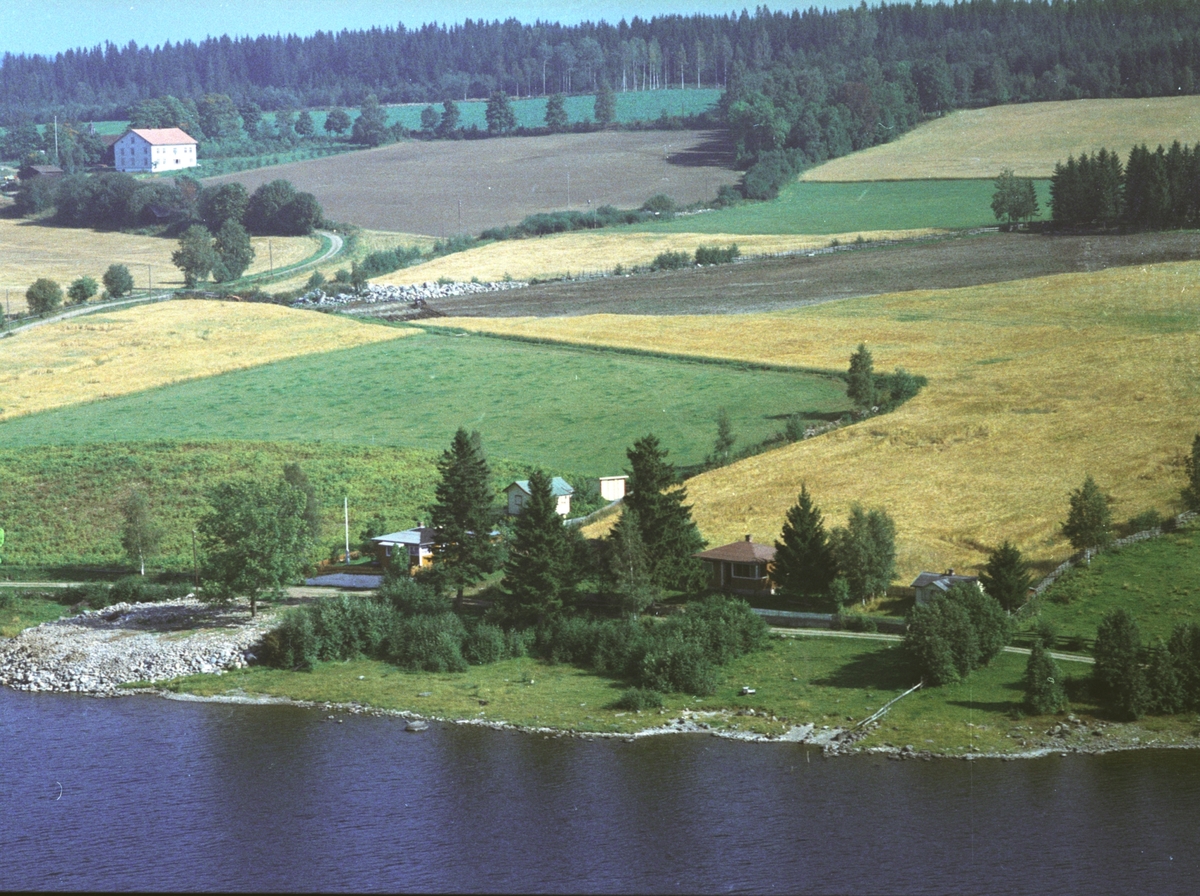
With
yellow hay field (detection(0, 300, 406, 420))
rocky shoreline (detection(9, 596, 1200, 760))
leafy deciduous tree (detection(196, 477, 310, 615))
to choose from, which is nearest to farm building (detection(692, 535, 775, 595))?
rocky shoreline (detection(9, 596, 1200, 760))

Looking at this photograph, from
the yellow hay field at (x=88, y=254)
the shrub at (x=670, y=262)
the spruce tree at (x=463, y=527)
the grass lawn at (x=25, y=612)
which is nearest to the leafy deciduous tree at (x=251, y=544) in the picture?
the spruce tree at (x=463, y=527)

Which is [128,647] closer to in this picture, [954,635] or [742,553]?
[742,553]

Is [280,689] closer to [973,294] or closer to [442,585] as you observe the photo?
[442,585]

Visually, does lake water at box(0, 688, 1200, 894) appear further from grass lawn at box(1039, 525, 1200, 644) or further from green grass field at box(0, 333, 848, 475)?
green grass field at box(0, 333, 848, 475)

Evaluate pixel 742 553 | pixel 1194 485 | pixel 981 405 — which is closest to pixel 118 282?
pixel 981 405

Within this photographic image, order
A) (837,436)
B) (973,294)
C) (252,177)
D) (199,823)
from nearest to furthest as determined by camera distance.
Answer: (199,823) < (837,436) < (973,294) < (252,177)

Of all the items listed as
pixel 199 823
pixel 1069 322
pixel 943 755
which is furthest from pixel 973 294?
pixel 199 823
